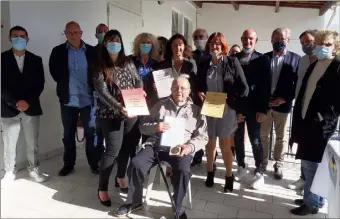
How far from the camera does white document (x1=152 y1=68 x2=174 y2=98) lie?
2553 millimetres

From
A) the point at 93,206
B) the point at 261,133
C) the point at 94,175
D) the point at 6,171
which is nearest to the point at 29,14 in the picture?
the point at 6,171

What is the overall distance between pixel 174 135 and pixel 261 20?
8.60 metres

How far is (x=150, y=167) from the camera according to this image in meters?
2.33

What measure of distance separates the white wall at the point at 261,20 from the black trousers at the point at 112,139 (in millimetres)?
8135

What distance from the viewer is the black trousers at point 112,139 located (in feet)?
7.88

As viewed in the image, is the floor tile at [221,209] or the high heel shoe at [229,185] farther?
the high heel shoe at [229,185]

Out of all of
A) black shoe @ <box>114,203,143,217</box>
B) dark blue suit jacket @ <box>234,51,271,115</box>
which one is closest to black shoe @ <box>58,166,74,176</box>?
black shoe @ <box>114,203,143,217</box>

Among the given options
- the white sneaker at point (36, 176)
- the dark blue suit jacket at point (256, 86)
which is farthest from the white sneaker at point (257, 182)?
the white sneaker at point (36, 176)

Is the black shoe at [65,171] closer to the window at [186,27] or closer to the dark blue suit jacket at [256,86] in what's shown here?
the dark blue suit jacket at [256,86]

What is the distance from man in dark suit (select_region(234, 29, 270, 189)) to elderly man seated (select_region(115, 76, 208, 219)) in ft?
2.08

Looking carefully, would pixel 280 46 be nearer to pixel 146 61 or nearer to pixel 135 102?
pixel 146 61

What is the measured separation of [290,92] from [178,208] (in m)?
1.62

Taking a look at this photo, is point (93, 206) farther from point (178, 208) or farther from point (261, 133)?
point (261, 133)

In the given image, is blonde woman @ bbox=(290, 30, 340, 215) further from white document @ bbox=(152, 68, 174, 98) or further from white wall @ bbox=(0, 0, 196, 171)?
white wall @ bbox=(0, 0, 196, 171)
